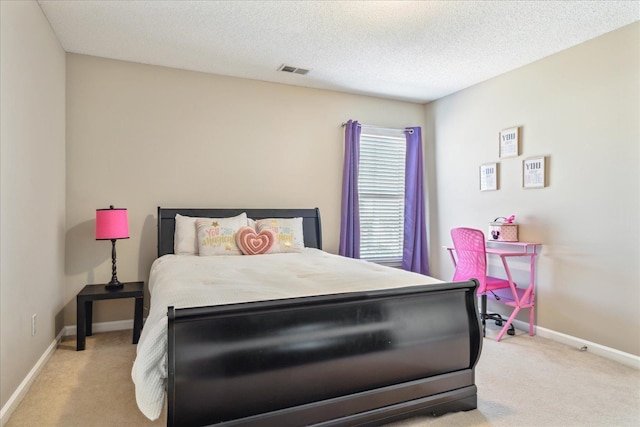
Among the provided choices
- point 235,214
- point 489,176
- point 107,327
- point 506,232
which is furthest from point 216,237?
point 489,176

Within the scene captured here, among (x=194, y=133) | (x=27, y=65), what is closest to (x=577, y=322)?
(x=194, y=133)

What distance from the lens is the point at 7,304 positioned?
2.09 m

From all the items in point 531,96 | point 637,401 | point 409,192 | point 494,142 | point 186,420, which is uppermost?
point 531,96

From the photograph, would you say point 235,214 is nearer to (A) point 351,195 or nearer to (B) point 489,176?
(A) point 351,195

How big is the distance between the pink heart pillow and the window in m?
1.51

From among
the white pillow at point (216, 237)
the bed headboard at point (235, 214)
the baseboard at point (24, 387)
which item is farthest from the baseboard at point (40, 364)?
the white pillow at point (216, 237)

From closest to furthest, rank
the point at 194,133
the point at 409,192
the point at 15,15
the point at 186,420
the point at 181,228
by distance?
the point at 186,420 → the point at 15,15 → the point at 181,228 → the point at 194,133 → the point at 409,192

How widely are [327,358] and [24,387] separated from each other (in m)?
1.93

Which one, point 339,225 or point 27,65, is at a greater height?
point 27,65

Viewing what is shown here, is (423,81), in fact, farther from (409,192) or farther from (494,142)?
(409,192)

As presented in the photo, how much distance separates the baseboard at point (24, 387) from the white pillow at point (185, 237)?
3.88ft

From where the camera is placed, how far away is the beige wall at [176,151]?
348 cm

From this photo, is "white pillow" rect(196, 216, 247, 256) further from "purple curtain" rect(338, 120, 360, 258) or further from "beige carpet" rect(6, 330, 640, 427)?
"purple curtain" rect(338, 120, 360, 258)

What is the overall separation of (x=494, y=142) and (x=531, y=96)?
564mm
